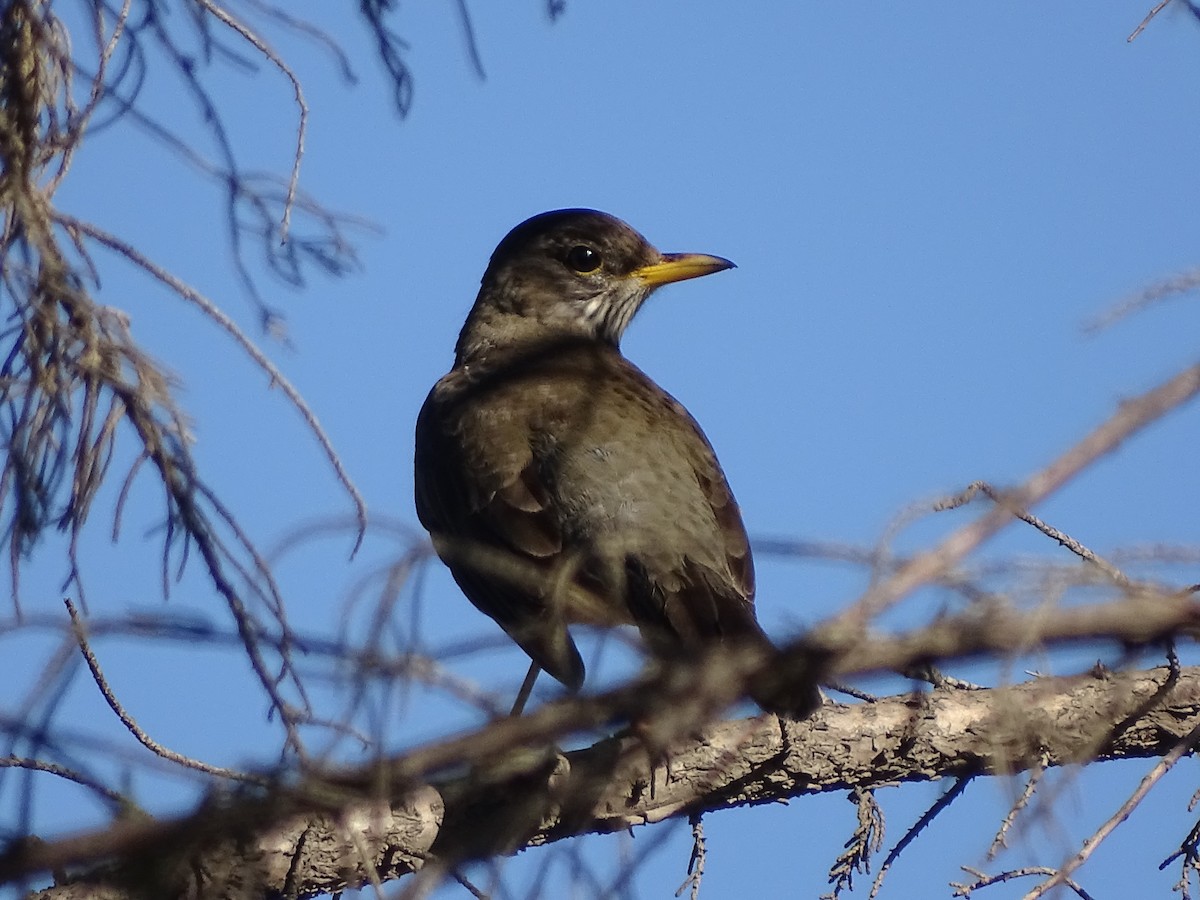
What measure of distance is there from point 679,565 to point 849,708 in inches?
26.2

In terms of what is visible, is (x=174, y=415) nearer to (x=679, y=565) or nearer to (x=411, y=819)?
(x=411, y=819)

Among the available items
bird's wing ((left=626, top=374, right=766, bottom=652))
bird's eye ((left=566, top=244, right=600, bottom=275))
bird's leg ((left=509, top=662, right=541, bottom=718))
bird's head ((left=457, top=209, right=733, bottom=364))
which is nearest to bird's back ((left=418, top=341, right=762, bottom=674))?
bird's wing ((left=626, top=374, right=766, bottom=652))

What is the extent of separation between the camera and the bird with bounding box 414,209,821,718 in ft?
14.1

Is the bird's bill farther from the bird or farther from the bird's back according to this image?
the bird's back

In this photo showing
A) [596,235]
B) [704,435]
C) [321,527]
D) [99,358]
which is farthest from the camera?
[596,235]

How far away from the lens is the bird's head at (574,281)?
6633 millimetres

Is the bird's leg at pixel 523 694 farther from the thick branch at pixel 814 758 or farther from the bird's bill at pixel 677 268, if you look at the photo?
the bird's bill at pixel 677 268

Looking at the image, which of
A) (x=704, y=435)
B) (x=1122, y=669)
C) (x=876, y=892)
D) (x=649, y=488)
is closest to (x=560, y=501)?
(x=649, y=488)

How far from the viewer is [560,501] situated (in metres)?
4.87

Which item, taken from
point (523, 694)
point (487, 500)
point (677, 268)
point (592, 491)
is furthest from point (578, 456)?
point (523, 694)

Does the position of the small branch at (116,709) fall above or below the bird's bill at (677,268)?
below

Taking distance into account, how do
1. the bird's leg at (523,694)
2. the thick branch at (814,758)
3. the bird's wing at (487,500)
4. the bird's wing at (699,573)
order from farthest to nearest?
1. the bird's wing at (487,500)
2. the bird's wing at (699,573)
3. the thick branch at (814,758)
4. the bird's leg at (523,694)

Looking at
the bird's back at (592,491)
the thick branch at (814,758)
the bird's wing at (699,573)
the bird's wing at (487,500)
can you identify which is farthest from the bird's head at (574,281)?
the thick branch at (814,758)

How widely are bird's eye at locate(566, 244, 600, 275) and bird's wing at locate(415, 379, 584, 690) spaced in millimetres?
1151
